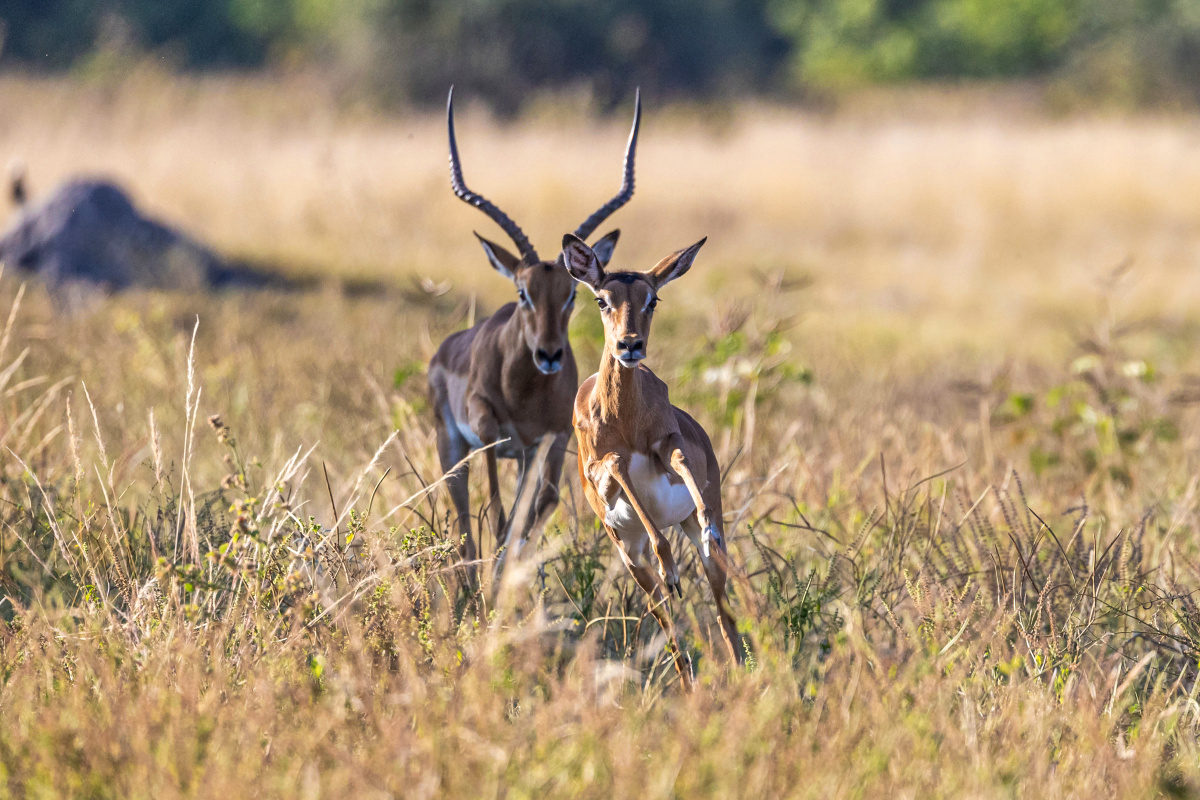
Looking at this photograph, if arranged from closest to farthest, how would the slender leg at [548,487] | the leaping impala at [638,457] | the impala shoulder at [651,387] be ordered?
the leaping impala at [638,457], the impala shoulder at [651,387], the slender leg at [548,487]

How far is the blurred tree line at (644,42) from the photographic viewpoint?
94.7 ft

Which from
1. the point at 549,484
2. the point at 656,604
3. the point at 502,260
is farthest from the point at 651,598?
the point at 502,260

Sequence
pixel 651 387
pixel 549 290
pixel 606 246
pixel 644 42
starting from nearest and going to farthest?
pixel 651 387 → pixel 549 290 → pixel 606 246 → pixel 644 42

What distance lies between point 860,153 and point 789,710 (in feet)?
59.6

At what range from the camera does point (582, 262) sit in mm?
3277

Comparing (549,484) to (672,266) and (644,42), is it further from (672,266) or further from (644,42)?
(644,42)

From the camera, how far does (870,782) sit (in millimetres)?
2676

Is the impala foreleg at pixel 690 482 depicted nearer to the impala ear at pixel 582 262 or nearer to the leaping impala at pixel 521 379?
the impala ear at pixel 582 262

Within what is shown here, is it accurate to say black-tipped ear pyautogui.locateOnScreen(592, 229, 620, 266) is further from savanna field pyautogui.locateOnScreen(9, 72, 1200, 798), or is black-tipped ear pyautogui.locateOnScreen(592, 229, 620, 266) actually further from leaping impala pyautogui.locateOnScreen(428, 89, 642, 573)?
savanna field pyautogui.locateOnScreen(9, 72, 1200, 798)

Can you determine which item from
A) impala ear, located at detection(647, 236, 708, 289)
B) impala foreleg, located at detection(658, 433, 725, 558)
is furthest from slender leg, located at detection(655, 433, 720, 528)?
impala ear, located at detection(647, 236, 708, 289)

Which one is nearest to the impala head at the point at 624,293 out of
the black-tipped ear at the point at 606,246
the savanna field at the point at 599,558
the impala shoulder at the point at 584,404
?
the impala shoulder at the point at 584,404

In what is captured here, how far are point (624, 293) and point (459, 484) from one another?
5.78 ft

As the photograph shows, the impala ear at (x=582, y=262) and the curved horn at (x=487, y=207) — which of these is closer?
the impala ear at (x=582, y=262)

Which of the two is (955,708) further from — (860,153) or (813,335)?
(860,153)
